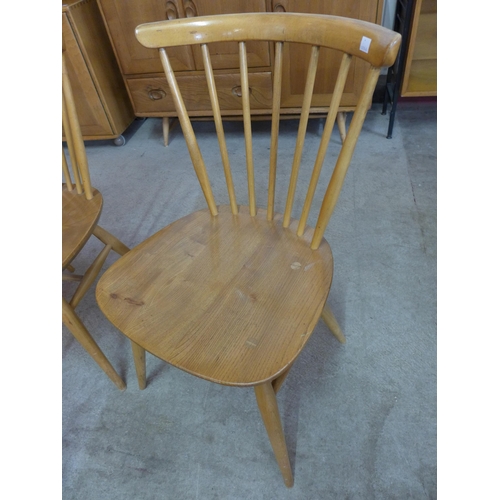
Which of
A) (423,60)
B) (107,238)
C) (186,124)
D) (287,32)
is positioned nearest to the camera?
(287,32)

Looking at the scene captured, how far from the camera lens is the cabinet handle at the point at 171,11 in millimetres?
1551

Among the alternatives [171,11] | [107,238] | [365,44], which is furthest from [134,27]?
[365,44]

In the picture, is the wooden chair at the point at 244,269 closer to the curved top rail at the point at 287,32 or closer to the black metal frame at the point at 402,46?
the curved top rail at the point at 287,32

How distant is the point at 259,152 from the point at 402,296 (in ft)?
3.52

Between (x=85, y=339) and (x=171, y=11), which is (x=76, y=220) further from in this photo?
(x=171, y=11)

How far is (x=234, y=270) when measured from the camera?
0.79 m

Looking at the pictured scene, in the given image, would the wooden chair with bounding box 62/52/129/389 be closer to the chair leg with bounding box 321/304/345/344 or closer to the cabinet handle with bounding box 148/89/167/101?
the chair leg with bounding box 321/304/345/344

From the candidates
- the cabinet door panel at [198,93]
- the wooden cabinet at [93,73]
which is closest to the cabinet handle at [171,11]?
the cabinet door panel at [198,93]

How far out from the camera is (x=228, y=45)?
5.33 ft

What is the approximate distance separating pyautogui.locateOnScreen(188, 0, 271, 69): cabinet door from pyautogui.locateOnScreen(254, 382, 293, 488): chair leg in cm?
145

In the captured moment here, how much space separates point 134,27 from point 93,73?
12.0 inches

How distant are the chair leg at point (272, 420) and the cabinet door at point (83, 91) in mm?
1649

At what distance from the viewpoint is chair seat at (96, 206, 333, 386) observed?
2.09ft

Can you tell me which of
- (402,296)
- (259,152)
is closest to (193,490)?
(402,296)
